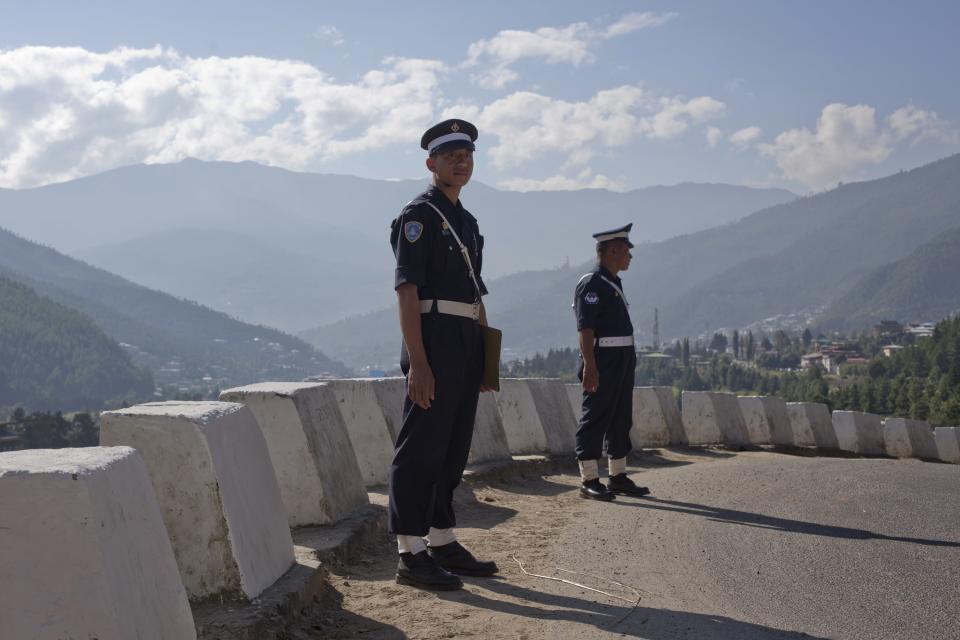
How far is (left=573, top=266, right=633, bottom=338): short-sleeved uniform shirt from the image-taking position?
10078 millimetres

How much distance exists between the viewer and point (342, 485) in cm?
682

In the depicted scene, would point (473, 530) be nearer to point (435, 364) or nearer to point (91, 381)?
point (435, 364)

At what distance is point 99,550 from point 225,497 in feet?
4.70

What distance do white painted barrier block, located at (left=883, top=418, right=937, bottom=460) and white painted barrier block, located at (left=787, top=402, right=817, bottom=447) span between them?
86.5 inches

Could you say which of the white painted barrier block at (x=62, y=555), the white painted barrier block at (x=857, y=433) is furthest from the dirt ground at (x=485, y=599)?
the white painted barrier block at (x=857, y=433)

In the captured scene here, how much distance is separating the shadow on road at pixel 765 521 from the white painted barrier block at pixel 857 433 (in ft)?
40.5

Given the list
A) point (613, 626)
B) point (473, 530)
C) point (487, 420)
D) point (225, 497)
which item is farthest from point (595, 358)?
point (225, 497)

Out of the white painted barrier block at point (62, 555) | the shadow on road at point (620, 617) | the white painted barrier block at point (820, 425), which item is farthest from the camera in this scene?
the white painted barrier block at point (820, 425)

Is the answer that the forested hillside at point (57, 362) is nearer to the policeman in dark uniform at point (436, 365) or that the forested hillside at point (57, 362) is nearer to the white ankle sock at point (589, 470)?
the white ankle sock at point (589, 470)

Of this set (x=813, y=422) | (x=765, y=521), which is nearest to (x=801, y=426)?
(x=813, y=422)

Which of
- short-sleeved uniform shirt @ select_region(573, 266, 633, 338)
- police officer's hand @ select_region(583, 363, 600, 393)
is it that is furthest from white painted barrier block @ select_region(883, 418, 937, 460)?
police officer's hand @ select_region(583, 363, 600, 393)

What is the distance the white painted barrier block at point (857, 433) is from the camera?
21.1 m

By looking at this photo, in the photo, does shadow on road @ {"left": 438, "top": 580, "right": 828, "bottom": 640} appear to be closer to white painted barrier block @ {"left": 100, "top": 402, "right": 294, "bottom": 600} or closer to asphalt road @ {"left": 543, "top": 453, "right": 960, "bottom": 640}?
asphalt road @ {"left": 543, "top": 453, "right": 960, "bottom": 640}

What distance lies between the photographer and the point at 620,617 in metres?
5.23
